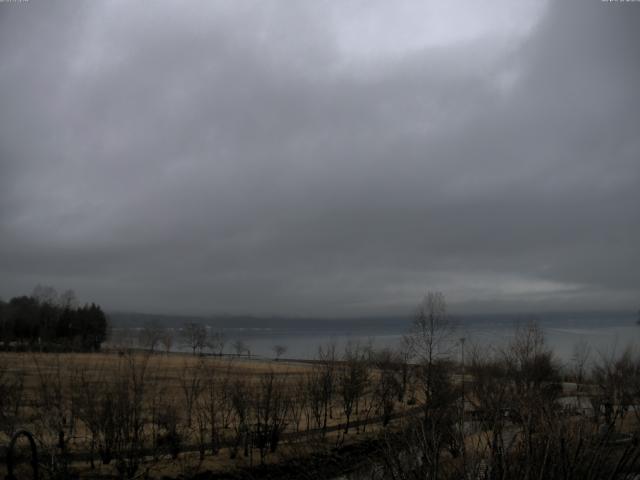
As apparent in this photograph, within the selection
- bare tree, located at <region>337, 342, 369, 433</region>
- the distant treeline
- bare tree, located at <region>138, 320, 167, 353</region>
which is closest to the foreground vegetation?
bare tree, located at <region>337, 342, 369, 433</region>

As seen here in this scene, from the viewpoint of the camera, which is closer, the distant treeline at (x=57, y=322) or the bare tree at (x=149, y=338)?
the bare tree at (x=149, y=338)

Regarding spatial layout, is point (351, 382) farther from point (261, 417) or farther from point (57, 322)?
point (57, 322)

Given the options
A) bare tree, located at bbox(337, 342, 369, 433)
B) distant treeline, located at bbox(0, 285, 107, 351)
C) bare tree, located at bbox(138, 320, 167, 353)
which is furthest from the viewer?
distant treeline, located at bbox(0, 285, 107, 351)

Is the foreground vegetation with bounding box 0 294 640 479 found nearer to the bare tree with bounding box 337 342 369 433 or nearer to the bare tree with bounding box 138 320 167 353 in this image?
the bare tree with bounding box 337 342 369 433

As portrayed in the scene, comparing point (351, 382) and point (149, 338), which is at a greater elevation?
point (149, 338)

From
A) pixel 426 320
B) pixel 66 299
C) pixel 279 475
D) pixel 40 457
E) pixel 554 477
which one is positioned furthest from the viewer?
pixel 66 299

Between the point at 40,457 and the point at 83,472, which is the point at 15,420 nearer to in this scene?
the point at 40,457

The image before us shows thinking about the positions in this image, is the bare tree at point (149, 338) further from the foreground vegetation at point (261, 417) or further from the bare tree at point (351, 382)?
the bare tree at point (351, 382)

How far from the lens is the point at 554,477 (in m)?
8.29

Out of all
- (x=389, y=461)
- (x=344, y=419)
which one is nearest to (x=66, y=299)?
(x=344, y=419)

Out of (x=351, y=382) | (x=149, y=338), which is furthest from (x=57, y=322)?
(x=351, y=382)

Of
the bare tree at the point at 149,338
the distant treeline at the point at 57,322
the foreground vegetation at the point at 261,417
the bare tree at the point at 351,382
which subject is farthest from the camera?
the distant treeline at the point at 57,322

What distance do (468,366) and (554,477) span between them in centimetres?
4056

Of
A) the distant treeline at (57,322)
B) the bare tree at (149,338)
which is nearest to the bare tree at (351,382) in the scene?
the bare tree at (149,338)
